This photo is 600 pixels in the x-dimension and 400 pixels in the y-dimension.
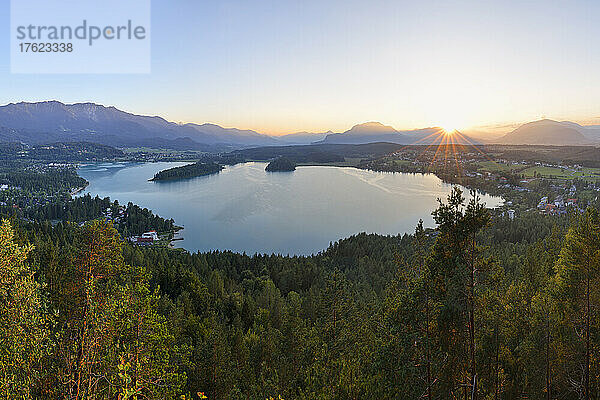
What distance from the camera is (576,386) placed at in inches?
269

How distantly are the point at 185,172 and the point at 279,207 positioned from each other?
62.6 metres

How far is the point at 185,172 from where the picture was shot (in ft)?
376

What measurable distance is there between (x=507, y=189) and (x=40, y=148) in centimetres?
21437

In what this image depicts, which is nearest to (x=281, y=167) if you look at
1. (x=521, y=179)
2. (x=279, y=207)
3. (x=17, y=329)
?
(x=279, y=207)

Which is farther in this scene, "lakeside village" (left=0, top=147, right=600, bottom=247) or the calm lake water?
"lakeside village" (left=0, top=147, right=600, bottom=247)

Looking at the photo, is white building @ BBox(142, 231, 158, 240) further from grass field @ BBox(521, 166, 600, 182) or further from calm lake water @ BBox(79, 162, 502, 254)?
grass field @ BBox(521, 166, 600, 182)

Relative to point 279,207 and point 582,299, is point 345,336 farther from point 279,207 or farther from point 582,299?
point 279,207

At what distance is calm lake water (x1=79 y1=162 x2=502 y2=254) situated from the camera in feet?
157

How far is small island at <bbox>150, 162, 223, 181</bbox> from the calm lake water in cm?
598

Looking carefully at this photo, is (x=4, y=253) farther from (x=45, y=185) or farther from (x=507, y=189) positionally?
(x=45, y=185)

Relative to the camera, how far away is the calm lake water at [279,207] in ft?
157

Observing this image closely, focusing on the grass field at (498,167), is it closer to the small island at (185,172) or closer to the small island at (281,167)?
the small island at (281,167)

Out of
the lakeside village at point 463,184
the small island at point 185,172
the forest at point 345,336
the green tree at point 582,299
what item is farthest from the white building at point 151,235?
the small island at point 185,172

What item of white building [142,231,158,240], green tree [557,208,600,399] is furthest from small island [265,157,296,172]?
green tree [557,208,600,399]
